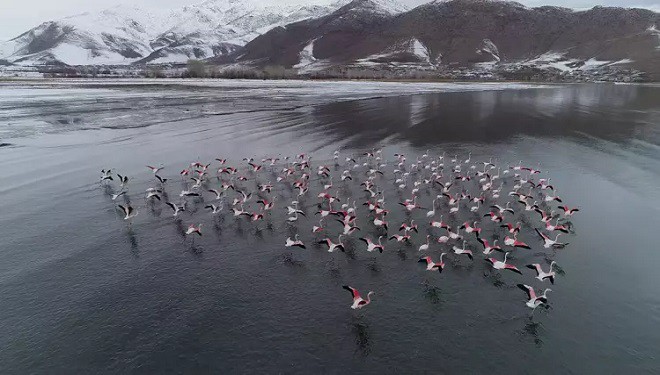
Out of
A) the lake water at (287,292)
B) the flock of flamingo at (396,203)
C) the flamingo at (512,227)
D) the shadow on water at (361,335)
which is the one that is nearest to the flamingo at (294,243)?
the flock of flamingo at (396,203)

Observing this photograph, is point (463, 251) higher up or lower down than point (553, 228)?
higher up

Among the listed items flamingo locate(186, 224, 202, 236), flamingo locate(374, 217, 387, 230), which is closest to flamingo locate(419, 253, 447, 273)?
flamingo locate(374, 217, 387, 230)

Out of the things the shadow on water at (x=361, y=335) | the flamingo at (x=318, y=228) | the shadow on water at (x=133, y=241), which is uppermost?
the shadow on water at (x=133, y=241)

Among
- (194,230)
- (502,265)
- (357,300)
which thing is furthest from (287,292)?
(502,265)

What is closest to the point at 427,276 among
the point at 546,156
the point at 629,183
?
the point at 629,183

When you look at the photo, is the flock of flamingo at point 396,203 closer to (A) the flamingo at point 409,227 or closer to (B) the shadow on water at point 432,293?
(A) the flamingo at point 409,227

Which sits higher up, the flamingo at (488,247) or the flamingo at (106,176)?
the flamingo at (106,176)

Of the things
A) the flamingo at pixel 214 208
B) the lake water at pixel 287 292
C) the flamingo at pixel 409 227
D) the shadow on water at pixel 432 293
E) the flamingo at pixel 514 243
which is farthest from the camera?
the flamingo at pixel 214 208

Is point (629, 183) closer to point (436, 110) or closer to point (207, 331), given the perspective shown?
point (207, 331)

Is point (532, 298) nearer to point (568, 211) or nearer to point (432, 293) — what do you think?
point (432, 293)

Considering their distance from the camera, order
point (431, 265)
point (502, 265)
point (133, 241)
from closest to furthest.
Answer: point (502, 265), point (431, 265), point (133, 241)
